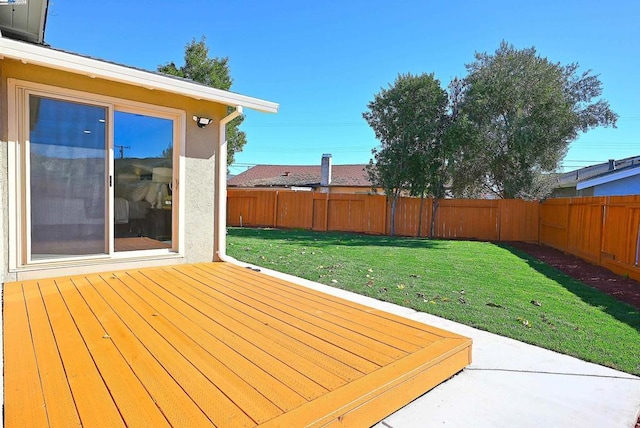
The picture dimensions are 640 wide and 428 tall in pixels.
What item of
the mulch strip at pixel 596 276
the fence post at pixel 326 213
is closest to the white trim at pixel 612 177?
the mulch strip at pixel 596 276

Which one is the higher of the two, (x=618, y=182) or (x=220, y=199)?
(x=618, y=182)

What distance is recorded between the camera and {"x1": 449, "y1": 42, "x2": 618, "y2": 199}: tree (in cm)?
1194

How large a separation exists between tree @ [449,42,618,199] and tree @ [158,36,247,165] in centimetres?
859

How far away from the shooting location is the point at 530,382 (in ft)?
7.54

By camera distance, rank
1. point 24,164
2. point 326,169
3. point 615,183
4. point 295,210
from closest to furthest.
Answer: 1. point 24,164
2. point 615,183
3. point 295,210
4. point 326,169

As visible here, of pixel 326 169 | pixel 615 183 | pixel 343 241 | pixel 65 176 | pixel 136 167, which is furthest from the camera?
pixel 326 169

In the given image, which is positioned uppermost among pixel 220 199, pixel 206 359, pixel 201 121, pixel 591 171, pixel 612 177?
pixel 591 171

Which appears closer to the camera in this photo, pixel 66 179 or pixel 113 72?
pixel 113 72

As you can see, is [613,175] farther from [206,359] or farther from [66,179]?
[66,179]

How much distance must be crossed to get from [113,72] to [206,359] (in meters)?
3.10

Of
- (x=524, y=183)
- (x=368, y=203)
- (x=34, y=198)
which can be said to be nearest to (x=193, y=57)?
(x=368, y=203)

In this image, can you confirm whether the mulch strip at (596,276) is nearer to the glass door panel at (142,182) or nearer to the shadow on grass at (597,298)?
the shadow on grass at (597,298)

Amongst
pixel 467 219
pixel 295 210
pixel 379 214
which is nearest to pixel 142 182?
pixel 379 214

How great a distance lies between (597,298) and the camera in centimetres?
471
